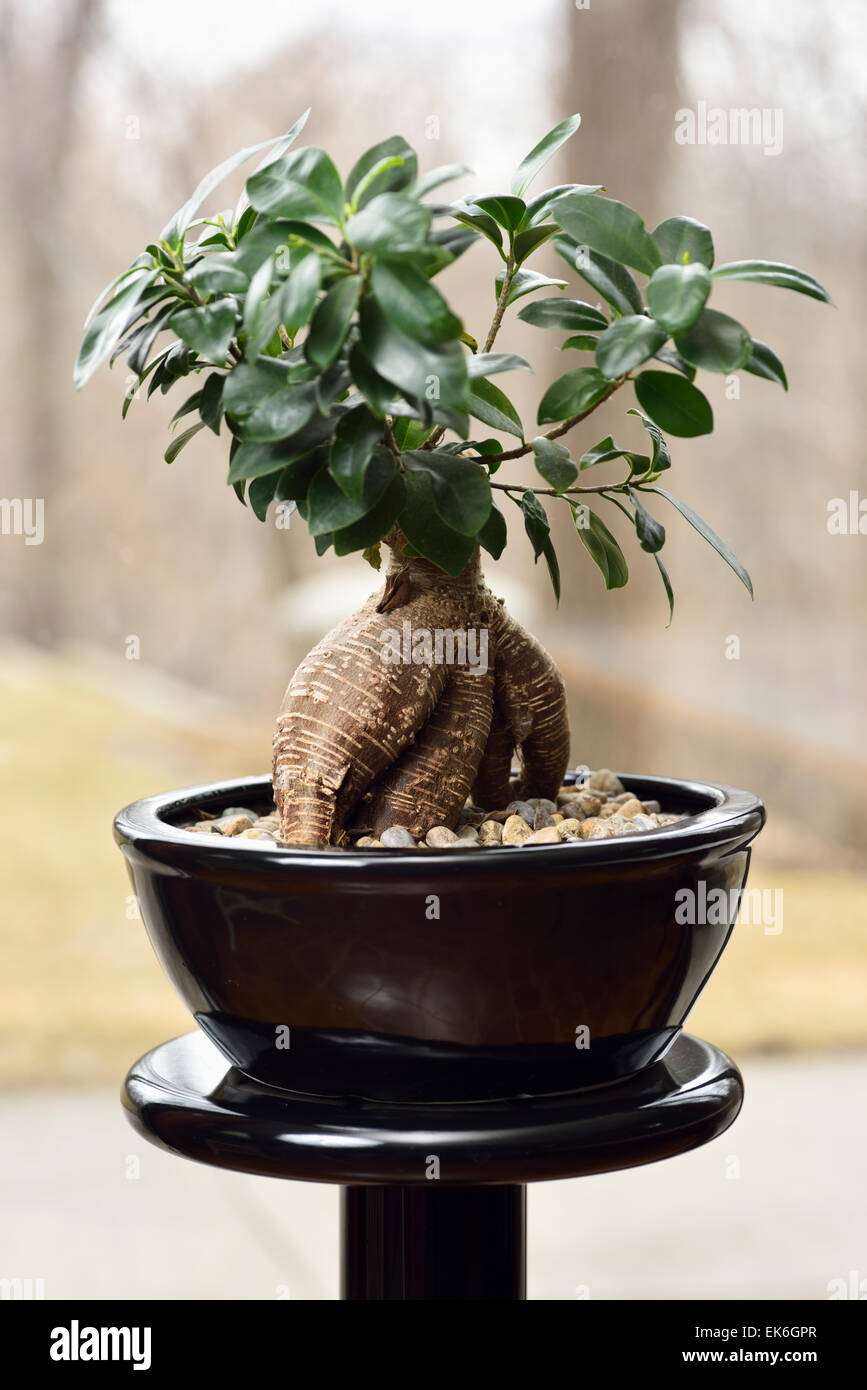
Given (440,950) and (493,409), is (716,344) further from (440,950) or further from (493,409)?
(440,950)

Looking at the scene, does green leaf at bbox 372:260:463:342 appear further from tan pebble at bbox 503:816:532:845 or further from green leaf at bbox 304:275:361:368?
tan pebble at bbox 503:816:532:845

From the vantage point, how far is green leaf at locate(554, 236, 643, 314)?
0.64 meters

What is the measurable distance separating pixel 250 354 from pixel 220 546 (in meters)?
2.47

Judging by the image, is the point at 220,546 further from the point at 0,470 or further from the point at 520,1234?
the point at 520,1234

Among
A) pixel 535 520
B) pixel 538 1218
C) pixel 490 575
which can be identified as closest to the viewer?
pixel 535 520

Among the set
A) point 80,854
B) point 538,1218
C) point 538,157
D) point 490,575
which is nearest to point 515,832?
point 538,157

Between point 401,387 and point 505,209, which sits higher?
point 505,209

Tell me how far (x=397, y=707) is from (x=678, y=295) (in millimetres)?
273

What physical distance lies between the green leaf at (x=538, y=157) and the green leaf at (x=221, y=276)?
218mm

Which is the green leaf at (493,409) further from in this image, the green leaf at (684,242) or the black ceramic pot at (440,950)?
the black ceramic pot at (440,950)

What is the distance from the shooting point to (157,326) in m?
0.69

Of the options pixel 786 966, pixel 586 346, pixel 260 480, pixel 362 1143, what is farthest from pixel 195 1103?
pixel 786 966

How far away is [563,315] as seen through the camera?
0.70m

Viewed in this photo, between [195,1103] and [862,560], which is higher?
[862,560]
